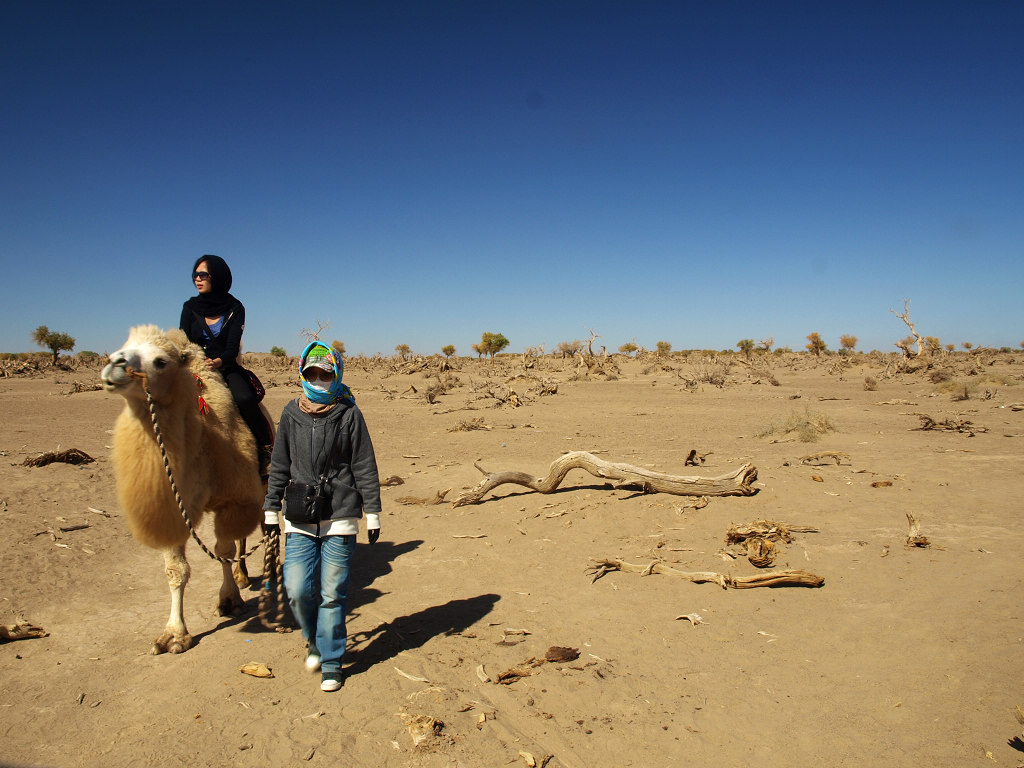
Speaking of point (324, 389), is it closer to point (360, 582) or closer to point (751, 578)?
point (360, 582)

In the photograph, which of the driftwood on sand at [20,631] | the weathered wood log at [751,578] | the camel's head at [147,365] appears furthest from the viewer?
the weathered wood log at [751,578]

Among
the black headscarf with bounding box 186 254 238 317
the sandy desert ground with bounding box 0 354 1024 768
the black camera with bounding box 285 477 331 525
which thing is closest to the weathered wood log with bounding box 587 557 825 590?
the sandy desert ground with bounding box 0 354 1024 768

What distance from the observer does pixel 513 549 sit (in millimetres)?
6547

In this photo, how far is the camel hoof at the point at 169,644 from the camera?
4.09m

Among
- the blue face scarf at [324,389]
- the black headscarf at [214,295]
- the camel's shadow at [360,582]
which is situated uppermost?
the black headscarf at [214,295]

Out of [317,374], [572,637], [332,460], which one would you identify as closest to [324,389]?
[317,374]

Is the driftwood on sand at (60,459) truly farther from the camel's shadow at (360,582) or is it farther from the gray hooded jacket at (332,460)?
the gray hooded jacket at (332,460)

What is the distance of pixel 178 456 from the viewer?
3879 mm

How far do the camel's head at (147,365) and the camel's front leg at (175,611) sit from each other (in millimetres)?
1239

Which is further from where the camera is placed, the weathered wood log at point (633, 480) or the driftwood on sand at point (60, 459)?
the driftwood on sand at point (60, 459)

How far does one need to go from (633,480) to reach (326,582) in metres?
4.99

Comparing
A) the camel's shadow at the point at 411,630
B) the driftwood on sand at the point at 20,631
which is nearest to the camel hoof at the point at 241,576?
the driftwood on sand at the point at 20,631

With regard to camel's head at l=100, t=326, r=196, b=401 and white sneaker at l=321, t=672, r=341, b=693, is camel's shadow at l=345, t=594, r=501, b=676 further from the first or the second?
camel's head at l=100, t=326, r=196, b=401

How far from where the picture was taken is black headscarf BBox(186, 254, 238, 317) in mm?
4988
